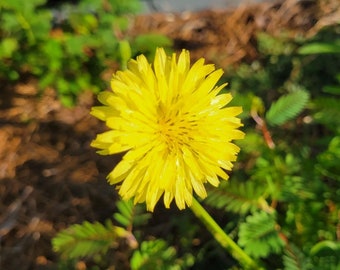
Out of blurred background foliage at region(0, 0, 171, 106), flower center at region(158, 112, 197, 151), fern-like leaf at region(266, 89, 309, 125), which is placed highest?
blurred background foliage at region(0, 0, 171, 106)

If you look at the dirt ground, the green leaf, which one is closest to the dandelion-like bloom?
the dirt ground

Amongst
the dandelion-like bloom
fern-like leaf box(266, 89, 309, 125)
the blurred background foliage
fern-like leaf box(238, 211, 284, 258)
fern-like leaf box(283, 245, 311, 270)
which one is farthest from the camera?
the blurred background foliage

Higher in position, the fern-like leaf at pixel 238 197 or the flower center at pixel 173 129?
the flower center at pixel 173 129

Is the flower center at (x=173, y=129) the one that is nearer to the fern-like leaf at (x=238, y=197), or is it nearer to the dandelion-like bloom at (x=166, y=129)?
the dandelion-like bloom at (x=166, y=129)

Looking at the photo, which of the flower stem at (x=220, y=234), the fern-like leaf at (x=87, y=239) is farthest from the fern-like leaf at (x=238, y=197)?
the fern-like leaf at (x=87, y=239)

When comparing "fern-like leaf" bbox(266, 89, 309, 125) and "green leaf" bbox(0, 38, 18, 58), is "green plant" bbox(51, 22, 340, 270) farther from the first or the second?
"green leaf" bbox(0, 38, 18, 58)

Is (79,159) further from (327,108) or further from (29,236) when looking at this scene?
(327,108)

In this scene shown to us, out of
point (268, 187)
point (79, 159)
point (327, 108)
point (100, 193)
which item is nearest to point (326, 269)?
point (268, 187)

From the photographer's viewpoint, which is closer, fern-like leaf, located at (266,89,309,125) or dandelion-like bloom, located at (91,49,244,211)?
dandelion-like bloom, located at (91,49,244,211)
